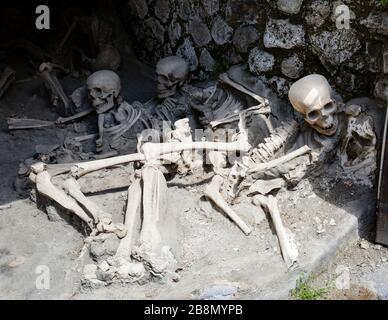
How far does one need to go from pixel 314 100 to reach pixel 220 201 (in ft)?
3.55

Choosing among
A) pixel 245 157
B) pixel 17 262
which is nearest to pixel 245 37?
pixel 245 157

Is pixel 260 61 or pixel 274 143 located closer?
pixel 274 143

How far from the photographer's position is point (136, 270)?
16.5 feet

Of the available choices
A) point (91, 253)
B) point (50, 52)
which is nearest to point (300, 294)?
point (91, 253)

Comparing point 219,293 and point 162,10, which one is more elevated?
point 162,10

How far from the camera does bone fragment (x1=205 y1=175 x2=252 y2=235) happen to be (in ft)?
18.0

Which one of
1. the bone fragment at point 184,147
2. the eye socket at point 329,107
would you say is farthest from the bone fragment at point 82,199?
the eye socket at point 329,107

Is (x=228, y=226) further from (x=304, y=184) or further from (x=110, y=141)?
(x=110, y=141)

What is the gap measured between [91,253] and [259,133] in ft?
6.50

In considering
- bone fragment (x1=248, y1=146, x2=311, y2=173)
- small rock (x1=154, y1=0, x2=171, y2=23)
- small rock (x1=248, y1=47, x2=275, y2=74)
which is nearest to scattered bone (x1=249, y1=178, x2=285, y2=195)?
bone fragment (x1=248, y1=146, x2=311, y2=173)

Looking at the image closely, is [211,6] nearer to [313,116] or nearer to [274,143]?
[274,143]

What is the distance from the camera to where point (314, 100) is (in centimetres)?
542

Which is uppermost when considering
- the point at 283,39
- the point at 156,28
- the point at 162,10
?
the point at 162,10
